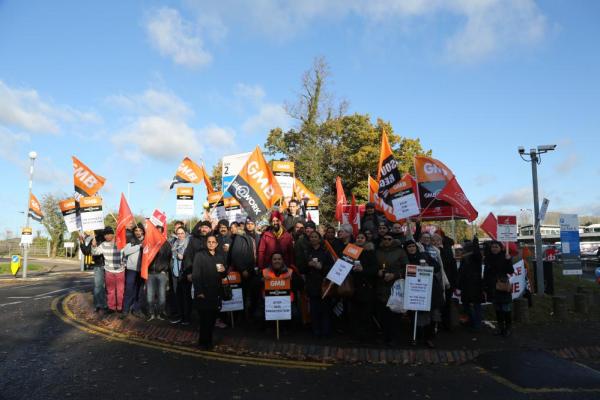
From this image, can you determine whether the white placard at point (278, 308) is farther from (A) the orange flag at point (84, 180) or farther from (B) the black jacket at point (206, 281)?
(A) the orange flag at point (84, 180)

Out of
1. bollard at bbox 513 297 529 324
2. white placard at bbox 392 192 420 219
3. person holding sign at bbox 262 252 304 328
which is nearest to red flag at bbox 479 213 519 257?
bollard at bbox 513 297 529 324

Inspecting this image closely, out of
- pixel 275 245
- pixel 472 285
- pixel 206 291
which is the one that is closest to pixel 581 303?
pixel 472 285

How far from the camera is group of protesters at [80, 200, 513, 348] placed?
778cm

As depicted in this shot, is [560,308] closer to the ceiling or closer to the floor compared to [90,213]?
closer to the floor

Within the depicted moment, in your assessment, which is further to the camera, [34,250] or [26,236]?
[34,250]

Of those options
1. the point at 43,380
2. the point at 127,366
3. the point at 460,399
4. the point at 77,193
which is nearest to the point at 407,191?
the point at 460,399

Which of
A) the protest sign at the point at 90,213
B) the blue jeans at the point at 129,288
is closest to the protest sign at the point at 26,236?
the protest sign at the point at 90,213

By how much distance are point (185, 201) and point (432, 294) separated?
32.7ft

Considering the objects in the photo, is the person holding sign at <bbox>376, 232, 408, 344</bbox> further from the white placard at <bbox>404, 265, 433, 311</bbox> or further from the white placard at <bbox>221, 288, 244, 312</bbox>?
the white placard at <bbox>221, 288, 244, 312</bbox>

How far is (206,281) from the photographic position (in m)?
7.41

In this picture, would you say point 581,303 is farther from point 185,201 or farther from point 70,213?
point 70,213

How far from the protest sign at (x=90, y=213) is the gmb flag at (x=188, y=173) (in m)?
4.10

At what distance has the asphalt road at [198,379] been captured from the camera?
17.6ft

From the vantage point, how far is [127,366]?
6391mm
